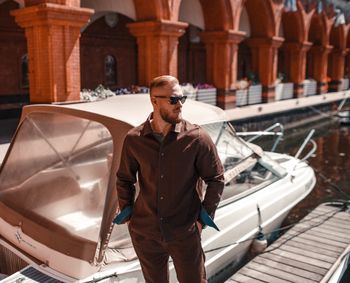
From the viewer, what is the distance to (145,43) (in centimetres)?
1466

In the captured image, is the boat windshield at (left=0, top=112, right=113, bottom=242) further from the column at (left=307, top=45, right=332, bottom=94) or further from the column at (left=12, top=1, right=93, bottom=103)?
the column at (left=307, top=45, right=332, bottom=94)

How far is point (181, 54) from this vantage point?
2300 cm

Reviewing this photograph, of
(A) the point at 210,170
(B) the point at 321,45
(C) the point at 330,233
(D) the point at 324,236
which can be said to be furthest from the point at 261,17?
(A) the point at 210,170

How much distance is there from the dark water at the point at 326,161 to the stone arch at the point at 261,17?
5379 millimetres

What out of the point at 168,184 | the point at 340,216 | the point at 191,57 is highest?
the point at 191,57

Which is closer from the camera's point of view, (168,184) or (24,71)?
(168,184)

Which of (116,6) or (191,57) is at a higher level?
(116,6)

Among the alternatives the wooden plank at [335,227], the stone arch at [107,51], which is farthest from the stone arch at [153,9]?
the wooden plank at [335,227]

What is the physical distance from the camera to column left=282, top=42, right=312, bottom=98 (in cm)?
2431

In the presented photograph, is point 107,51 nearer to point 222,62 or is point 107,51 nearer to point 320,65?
point 222,62

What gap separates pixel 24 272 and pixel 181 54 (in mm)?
20629

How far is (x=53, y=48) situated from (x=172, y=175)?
920cm

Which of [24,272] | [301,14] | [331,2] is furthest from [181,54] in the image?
[24,272]

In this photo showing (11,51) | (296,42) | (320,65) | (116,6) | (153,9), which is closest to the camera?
(153,9)
